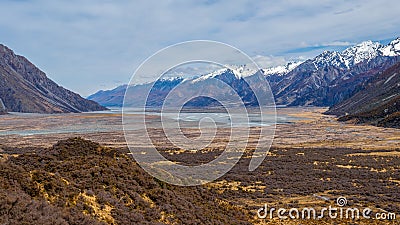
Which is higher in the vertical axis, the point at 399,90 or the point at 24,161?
the point at 399,90

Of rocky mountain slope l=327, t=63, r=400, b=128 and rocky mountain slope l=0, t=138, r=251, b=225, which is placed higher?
rocky mountain slope l=327, t=63, r=400, b=128

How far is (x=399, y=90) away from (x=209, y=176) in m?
121

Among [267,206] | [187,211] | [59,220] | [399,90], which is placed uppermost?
[399,90]

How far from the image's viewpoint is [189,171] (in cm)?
3822

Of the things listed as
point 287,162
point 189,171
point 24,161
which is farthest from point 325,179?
point 24,161

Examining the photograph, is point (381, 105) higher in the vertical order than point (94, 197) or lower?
higher

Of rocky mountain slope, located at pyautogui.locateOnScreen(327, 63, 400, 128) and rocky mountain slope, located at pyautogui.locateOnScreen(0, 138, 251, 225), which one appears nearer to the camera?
rocky mountain slope, located at pyautogui.locateOnScreen(0, 138, 251, 225)

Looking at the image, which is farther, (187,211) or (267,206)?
(267,206)

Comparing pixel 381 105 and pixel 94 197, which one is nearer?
pixel 94 197

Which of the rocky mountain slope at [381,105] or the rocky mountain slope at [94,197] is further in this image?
the rocky mountain slope at [381,105]

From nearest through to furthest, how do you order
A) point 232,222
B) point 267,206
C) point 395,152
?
point 232,222 → point 267,206 → point 395,152

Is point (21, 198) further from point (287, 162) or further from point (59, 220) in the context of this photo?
point (287, 162)

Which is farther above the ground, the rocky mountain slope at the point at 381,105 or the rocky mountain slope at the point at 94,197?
the rocky mountain slope at the point at 381,105

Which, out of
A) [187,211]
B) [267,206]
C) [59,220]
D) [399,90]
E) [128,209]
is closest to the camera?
[59,220]
